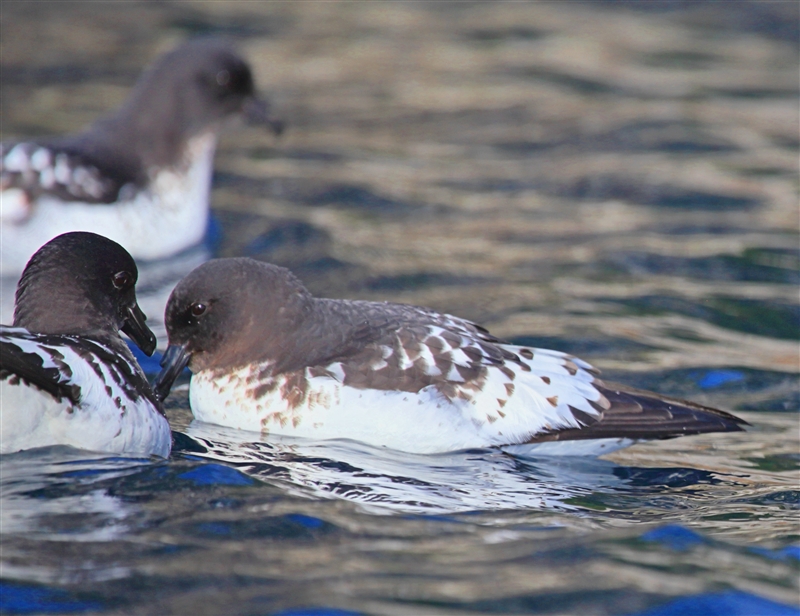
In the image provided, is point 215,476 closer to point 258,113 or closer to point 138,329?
point 138,329

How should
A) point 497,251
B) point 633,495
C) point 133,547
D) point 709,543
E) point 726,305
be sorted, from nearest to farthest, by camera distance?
point 133,547
point 709,543
point 633,495
point 726,305
point 497,251

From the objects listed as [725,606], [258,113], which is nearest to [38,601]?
[725,606]

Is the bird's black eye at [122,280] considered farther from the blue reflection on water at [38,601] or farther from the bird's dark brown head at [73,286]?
the blue reflection on water at [38,601]

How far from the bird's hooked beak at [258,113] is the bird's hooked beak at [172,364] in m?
4.85

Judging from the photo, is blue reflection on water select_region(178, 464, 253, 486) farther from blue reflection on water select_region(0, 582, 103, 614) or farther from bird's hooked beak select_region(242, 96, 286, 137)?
bird's hooked beak select_region(242, 96, 286, 137)

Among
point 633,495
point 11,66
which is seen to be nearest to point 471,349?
point 633,495

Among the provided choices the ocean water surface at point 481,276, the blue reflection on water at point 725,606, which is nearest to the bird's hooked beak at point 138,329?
the ocean water surface at point 481,276

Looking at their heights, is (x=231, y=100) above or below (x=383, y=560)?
above

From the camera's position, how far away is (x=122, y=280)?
6.75 meters

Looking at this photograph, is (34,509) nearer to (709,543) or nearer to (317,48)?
(709,543)

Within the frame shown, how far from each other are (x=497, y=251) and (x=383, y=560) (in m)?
6.39

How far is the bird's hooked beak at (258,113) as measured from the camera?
11.5 metres

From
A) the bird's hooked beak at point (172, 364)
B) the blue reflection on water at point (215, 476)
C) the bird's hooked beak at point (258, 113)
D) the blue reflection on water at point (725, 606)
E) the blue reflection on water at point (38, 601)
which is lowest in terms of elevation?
the blue reflection on water at point (725, 606)

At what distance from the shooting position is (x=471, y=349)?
7000mm
